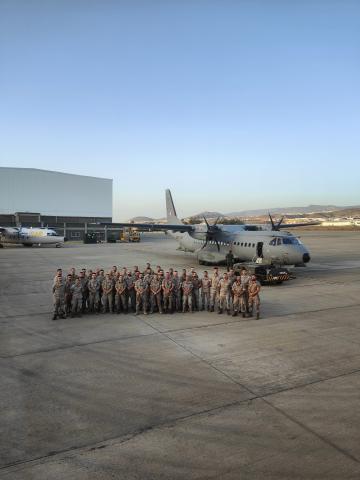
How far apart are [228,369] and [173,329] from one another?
3386 millimetres

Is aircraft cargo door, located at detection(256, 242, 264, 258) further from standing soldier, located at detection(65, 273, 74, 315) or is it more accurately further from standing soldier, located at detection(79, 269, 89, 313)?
standing soldier, located at detection(65, 273, 74, 315)

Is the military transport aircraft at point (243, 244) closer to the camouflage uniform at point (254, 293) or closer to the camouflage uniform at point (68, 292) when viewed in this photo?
the camouflage uniform at point (254, 293)

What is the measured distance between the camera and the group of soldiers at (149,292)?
12672mm

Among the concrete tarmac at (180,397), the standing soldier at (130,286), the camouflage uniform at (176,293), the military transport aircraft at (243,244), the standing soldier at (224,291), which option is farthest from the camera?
the military transport aircraft at (243,244)

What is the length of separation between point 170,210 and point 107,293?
23.6 metres

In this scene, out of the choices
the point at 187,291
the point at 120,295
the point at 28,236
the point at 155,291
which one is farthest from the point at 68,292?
the point at 28,236

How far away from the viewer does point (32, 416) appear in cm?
612

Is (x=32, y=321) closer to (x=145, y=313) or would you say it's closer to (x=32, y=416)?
(x=145, y=313)

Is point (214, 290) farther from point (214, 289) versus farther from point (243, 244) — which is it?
point (243, 244)

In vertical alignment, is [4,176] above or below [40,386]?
above

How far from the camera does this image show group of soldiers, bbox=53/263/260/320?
12.7 metres

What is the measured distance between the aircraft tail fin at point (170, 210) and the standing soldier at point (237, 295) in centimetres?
2196

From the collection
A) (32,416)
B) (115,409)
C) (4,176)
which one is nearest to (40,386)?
(32,416)

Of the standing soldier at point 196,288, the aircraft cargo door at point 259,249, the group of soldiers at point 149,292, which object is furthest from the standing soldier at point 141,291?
the aircraft cargo door at point 259,249
